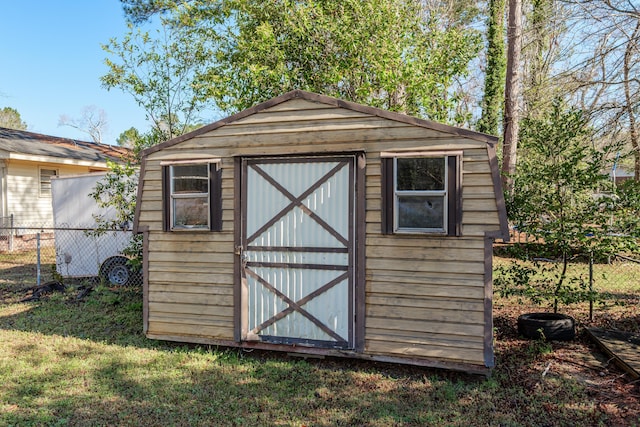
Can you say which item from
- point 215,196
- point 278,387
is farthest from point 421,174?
point 278,387

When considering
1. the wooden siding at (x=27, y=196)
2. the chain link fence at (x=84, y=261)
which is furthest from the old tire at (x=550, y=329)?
the wooden siding at (x=27, y=196)

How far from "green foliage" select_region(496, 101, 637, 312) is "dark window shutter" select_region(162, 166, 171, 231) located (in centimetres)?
441

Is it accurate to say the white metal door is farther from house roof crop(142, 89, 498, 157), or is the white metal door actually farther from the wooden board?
the wooden board

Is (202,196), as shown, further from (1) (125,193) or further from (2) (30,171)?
(2) (30,171)

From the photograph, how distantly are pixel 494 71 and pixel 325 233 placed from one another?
1280 centimetres

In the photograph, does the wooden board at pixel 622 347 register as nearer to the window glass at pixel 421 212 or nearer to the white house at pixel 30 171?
the window glass at pixel 421 212

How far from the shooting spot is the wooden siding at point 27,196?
44.4ft

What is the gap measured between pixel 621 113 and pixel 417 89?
333cm

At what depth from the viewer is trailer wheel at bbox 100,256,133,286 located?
8672mm

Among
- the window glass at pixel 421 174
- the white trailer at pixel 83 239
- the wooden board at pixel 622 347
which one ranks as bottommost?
the wooden board at pixel 622 347

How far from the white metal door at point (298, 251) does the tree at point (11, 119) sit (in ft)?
139

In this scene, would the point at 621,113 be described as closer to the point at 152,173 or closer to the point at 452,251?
the point at 452,251

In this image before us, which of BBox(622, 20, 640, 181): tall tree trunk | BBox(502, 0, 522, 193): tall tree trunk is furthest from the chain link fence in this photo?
BBox(622, 20, 640, 181): tall tree trunk

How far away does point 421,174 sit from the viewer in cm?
473
